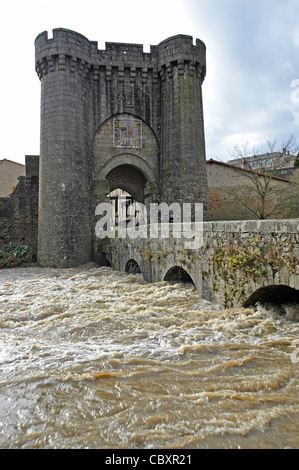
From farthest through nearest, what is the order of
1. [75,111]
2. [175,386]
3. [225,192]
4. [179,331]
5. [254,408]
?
1. [225,192]
2. [75,111]
3. [179,331]
4. [175,386]
5. [254,408]

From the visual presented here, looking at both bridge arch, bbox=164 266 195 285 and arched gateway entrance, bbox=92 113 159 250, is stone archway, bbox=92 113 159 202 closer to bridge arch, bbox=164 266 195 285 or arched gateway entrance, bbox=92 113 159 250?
arched gateway entrance, bbox=92 113 159 250

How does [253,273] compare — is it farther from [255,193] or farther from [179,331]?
[255,193]

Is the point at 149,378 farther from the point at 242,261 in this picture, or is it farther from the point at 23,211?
the point at 23,211

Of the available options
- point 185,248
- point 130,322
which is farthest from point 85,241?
point 130,322

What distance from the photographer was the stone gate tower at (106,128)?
1296cm

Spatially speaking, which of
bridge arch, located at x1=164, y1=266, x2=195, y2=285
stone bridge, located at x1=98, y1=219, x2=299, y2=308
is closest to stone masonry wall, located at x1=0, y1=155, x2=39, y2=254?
bridge arch, located at x1=164, y1=266, x2=195, y2=285

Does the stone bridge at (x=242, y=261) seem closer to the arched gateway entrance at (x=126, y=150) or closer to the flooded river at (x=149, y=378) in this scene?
the flooded river at (x=149, y=378)

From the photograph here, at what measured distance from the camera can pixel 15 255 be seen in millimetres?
14008

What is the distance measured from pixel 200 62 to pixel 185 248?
36.4 ft

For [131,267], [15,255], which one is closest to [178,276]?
[131,267]

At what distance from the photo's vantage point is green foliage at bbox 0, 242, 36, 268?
13.6 meters

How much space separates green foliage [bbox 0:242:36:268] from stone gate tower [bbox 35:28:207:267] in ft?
3.89

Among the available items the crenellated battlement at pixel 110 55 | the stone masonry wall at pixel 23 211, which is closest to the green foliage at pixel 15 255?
the stone masonry wall at pixel 23 211

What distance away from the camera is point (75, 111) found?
522 inches
